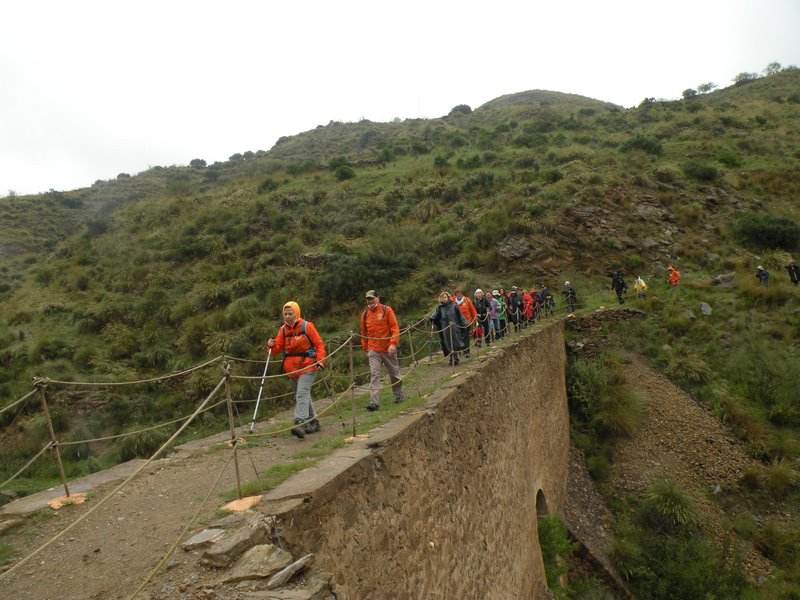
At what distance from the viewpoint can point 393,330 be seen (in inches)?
279

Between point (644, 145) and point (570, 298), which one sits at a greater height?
point (644, 145)

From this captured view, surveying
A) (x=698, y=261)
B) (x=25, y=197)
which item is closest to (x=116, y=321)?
(x=698, y=261)

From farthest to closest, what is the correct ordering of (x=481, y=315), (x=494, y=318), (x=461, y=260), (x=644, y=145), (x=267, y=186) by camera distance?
(x=267, y=186) → (x=644, y=145) → (x=461, y=260) → (x=494, y=318) → (x=481, y=315)

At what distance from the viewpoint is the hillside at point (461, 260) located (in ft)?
43.9

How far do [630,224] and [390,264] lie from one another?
11767 mm

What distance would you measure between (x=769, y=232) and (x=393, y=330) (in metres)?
21.1

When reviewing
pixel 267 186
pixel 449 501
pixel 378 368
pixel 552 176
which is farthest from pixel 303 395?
pixel 267 186

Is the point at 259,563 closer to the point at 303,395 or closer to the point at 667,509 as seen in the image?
the point at 303,395

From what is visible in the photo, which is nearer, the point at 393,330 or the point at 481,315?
the point at 393,330

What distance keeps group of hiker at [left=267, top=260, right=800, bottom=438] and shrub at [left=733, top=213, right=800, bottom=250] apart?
3.36 meters

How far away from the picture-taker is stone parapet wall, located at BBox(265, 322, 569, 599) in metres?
3.59

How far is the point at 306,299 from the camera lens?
748 inches

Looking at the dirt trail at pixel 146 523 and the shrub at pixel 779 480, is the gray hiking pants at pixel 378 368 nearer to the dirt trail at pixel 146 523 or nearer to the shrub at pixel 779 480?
the dirt trail at pixel 146 523

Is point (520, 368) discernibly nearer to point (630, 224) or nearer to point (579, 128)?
point (630, 224)
